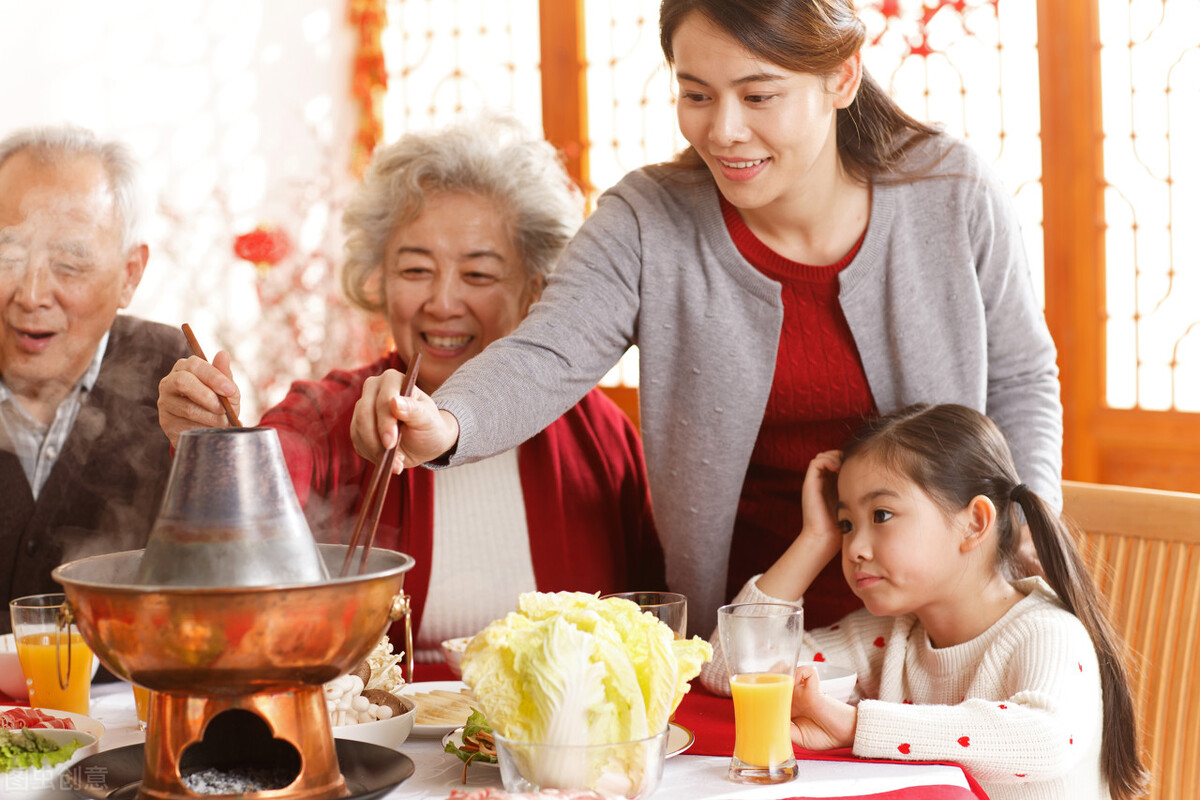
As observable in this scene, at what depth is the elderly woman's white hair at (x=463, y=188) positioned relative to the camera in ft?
7.26

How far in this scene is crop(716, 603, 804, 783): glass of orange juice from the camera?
1190mm

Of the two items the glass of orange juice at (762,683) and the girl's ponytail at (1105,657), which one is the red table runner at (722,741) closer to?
the glass of orange juice at (762,683)

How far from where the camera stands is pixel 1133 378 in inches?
132

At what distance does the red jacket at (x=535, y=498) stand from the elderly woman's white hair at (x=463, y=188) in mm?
230

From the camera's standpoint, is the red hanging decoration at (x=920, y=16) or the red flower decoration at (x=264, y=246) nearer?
the red hanging decoration at (x=920, y=16)

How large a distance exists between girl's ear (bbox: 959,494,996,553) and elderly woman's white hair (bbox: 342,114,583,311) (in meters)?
0.96

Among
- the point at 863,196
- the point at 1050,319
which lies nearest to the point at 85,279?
the point at 863,196

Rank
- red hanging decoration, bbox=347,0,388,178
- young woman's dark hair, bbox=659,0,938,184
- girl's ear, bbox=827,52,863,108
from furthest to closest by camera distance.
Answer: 1. red hanging decoration, bbox=347,0,388,178
2. girl's ear, bbox=827,52,863,108
3. young woman's dark hair, bbox=659,0,938,184

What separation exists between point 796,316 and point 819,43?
41cm

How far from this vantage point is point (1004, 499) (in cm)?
166

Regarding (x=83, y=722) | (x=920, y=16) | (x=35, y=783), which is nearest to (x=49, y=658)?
(x=83, y=722)

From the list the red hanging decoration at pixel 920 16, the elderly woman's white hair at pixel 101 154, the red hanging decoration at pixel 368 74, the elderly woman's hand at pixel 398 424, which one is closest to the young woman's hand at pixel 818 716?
the elderly woman's hand at pixel 398 424

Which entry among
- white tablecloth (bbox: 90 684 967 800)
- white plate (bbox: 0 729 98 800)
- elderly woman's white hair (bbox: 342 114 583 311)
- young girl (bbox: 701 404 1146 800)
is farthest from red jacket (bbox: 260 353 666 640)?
white plate (bbox: 0 729 98 800)

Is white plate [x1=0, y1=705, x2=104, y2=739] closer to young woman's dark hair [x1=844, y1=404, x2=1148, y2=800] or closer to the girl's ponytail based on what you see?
young woman's dark hair [x1=844, y1=404, x2=1148, y2=800]
